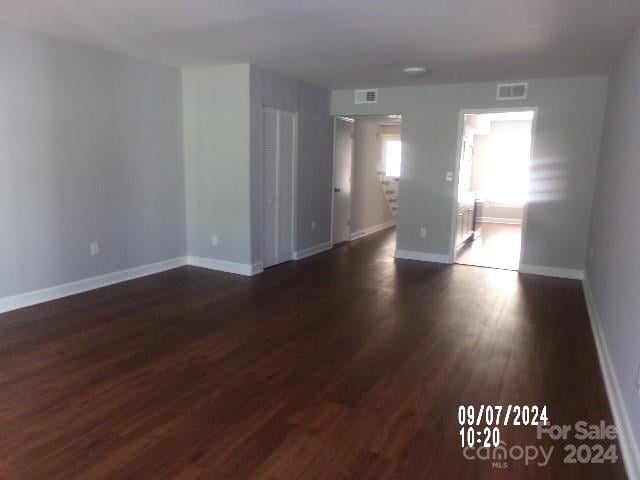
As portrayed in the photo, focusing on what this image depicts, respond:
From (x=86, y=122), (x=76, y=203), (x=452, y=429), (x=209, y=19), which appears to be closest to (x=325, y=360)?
(x=452, y=429)

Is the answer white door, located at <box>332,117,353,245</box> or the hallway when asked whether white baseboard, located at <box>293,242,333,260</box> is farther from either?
the hallway

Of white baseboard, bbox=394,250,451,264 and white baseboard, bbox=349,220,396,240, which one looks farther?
white baseboard, bbox=349,220,396,240

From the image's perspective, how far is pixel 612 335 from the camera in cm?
288

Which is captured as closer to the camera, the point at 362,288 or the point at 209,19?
the point at 209,19

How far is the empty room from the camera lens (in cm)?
222

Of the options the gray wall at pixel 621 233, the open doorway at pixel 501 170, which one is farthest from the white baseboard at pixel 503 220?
the gray wall at pixel 621 233

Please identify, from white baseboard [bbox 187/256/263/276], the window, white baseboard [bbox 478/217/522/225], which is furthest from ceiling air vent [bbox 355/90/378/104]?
white baseboard [bbox 478/217/522/225]

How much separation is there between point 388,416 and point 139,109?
412 cm

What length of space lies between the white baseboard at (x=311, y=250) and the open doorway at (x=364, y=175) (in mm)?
337

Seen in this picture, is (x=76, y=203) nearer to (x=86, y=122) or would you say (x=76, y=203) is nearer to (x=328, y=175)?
(x=86, y=122)

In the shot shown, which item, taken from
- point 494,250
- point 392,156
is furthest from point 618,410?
point 392,156

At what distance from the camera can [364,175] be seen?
8234 millimetres

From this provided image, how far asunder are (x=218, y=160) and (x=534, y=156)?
149 inches

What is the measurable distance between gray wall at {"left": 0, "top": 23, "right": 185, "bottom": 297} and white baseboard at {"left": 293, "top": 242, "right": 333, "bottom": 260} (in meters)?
1.65
